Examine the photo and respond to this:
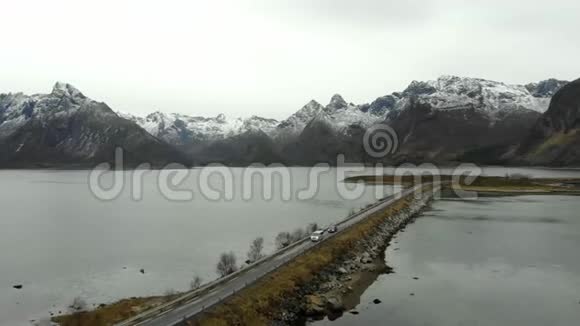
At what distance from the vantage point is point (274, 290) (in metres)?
49.7

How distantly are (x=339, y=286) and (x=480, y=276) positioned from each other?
20.5 metres

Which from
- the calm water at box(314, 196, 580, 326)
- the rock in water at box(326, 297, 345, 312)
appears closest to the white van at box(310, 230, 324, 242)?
the calm water at box(314, 196, 580, 326)

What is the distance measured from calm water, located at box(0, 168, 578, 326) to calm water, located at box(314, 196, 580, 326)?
2.46m

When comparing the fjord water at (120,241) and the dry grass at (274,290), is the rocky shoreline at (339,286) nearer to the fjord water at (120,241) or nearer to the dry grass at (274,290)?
the dry grass at (274,290)

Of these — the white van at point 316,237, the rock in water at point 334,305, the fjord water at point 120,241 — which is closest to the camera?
the rock in water at point 334,305

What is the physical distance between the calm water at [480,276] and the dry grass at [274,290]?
6041mm

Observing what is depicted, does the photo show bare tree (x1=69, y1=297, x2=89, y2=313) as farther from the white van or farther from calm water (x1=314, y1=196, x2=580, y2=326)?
the white van

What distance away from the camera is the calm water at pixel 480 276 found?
4951 centimetres

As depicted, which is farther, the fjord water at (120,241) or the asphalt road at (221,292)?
the fjord water at (120,241)

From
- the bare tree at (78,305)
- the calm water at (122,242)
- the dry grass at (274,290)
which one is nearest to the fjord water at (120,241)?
the calm water at (122,242)

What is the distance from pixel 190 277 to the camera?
6531cm

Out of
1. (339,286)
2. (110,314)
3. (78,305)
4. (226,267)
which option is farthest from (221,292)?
(78,305)

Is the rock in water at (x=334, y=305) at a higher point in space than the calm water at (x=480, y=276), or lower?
higher

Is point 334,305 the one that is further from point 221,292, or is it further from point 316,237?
point 316,237
